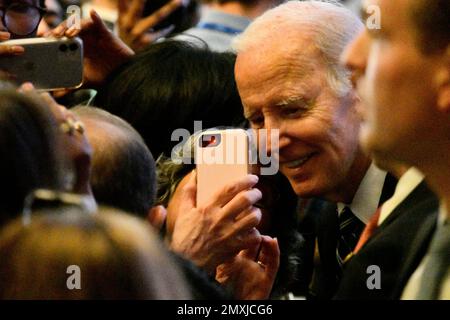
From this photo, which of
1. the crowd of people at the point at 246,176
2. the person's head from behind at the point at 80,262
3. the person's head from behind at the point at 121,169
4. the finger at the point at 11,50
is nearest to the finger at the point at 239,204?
the crowd of people at the point at 246,176

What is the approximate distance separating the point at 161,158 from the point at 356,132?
534 millimetres

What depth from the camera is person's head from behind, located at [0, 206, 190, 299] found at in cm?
127

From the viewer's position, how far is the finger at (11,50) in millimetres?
2443

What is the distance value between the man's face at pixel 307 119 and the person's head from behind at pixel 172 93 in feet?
0.98

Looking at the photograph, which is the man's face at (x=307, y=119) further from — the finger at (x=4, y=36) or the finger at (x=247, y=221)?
the finger at (x=4, y=36)

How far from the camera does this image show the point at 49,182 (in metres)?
1.54

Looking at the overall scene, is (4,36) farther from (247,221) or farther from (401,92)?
(401,92)

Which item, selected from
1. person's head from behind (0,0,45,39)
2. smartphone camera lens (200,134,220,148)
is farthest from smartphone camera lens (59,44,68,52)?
smartphone camera lens (200,134,220,148)

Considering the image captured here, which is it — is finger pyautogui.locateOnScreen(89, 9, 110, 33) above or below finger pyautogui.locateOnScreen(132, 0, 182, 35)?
above

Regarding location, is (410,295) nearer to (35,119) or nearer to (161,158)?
(35,119)

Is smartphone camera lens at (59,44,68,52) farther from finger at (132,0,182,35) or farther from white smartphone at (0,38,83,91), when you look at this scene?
finger at (132,0,182,35)

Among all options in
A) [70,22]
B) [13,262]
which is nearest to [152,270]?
[13,262]

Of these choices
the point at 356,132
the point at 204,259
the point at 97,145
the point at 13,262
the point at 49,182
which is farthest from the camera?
the point at 356,132

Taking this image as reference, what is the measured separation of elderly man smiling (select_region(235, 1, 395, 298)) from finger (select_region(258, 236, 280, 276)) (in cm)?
18
